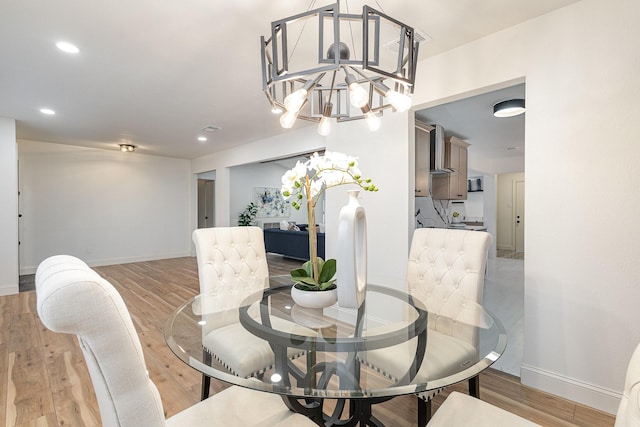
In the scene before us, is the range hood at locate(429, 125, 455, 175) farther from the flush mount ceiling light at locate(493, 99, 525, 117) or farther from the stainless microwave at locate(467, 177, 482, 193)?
the stainless microwave at locate(467, 177, 482, 193)

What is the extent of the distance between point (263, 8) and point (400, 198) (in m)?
1.83

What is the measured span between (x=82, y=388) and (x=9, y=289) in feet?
11.7

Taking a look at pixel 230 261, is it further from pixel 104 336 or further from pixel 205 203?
pixel 205 203

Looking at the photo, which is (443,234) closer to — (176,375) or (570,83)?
(570,83)

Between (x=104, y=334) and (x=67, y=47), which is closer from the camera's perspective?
(x=104, y=334)

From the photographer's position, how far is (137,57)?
250 cm

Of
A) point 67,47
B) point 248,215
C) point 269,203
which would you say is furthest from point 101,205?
point 67,47

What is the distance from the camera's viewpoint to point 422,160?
12.2 ft

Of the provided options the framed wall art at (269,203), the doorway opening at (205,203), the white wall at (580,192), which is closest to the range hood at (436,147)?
the white wall at (580,192)

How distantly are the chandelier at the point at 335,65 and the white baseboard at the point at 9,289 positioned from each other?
5.04 meters

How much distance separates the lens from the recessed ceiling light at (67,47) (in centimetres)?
228

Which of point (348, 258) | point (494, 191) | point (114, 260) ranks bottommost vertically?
point (114, 260)

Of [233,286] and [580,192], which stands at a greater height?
[580,192]

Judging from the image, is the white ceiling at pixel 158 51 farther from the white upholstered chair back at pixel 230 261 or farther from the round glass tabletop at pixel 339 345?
the round glass tabletop at pixel 339 345
